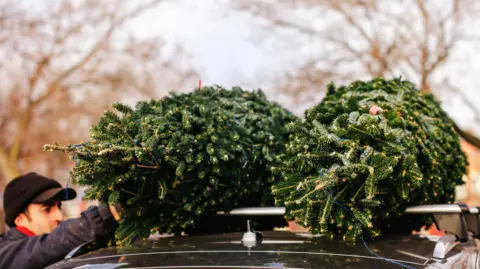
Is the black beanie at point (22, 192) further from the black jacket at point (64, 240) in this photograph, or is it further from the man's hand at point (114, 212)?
the man's hand at point (114, 212)

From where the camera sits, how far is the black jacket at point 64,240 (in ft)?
9.55

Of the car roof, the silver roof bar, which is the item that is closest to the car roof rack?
the silver roof bar

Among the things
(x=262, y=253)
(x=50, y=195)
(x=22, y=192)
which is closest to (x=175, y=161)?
(x=262, y=253)

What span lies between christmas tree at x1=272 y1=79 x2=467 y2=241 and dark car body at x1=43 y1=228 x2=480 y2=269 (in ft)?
0.39

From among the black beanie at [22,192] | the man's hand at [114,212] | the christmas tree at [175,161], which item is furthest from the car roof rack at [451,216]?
the black beanie at [22,192]

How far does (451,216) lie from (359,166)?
0.79 metres

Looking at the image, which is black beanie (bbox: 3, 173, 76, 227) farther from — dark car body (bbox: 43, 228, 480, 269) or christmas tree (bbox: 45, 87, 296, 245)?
dark car body (bbox: 43, 228, 480, 269)

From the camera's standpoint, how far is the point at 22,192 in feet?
12.1

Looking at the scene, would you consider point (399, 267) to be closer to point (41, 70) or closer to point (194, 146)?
point (194, 146)

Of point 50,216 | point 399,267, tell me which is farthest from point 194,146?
point 50,216

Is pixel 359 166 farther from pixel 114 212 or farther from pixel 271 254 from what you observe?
pixel 114 212

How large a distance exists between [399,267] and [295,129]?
2.99 feet

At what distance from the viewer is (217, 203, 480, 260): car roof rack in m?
2.46

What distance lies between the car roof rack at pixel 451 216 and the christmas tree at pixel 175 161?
0.83 ft
